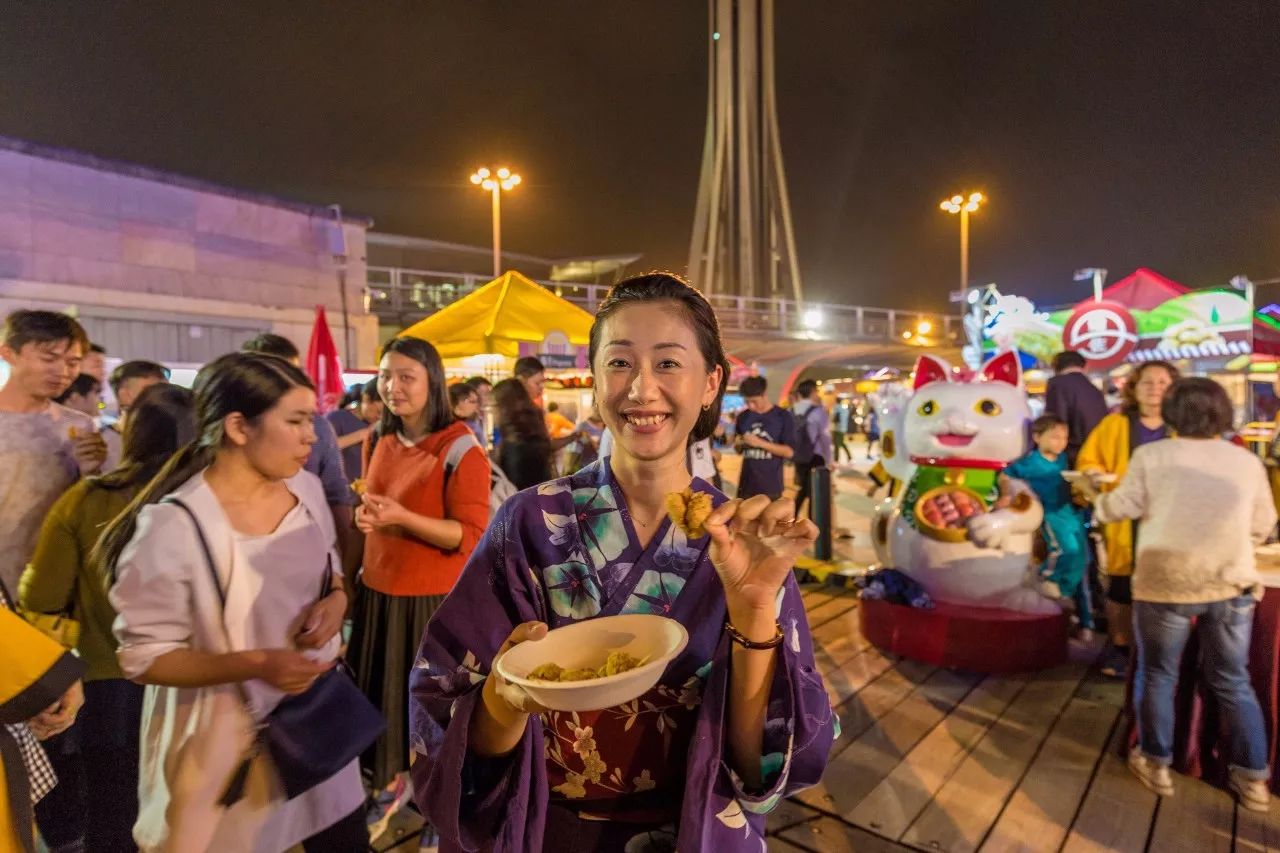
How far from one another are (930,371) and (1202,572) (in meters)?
2.39

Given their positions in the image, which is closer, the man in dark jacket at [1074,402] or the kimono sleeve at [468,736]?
the kimono sleeve at [468,736]

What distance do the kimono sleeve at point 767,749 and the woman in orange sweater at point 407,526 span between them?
150cm

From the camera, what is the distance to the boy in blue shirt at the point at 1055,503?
14.8 ft

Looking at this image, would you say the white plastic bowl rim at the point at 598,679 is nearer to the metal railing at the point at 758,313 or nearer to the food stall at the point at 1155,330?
the food stall at the point at 1155,330

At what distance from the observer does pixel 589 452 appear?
6750 mm

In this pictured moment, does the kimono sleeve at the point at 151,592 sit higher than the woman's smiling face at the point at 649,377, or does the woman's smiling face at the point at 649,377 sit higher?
the woman's smiling face at the point at 649,377

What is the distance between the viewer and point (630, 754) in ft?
4.14

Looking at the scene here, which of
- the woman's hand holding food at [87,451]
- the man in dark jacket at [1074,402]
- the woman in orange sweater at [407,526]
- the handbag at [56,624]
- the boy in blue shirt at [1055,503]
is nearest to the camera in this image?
the handbag at [56,624]

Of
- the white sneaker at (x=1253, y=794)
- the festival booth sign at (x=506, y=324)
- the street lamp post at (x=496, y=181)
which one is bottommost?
the white sneaker at (x=1253, y=794)

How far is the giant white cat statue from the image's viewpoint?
4.02m

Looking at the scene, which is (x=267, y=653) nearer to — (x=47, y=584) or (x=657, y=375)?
(x=47, y=584)

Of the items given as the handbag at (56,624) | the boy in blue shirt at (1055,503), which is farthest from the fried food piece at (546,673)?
the boy in blue shirt at (1055,503)

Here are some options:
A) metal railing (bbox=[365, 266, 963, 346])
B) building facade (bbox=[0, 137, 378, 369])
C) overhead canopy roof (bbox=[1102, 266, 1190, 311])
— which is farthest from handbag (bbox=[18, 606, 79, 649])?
metal railing (bbox=[365, 266, 963, 346])

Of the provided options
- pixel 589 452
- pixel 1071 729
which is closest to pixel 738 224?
pixel 589 452
